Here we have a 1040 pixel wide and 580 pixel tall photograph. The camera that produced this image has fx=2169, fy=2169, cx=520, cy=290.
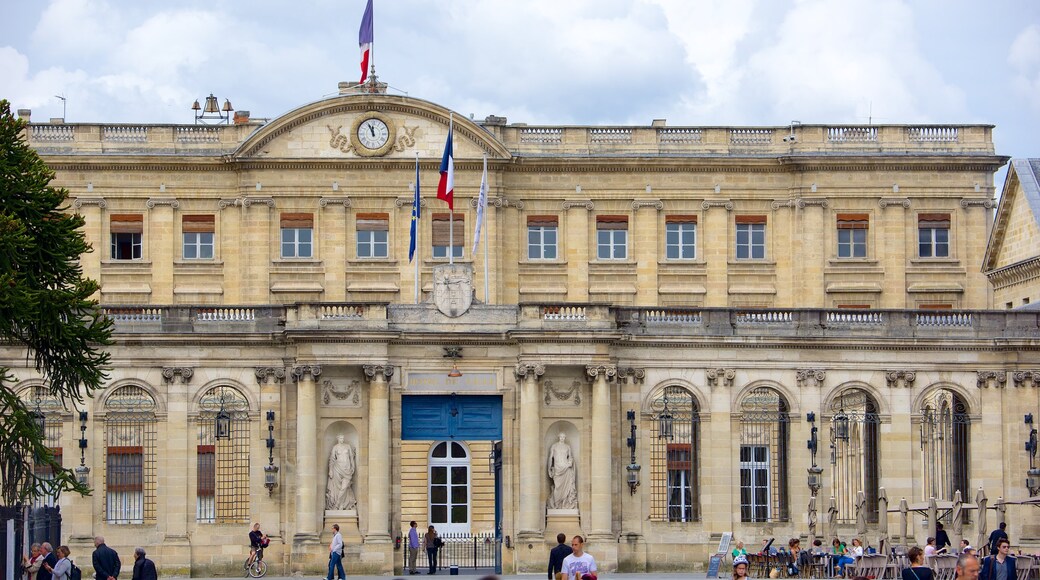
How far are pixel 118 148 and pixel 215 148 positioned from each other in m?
3.31

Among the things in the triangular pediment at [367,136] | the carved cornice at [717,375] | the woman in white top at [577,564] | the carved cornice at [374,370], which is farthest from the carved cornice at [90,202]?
the woman in white top at [577,564]

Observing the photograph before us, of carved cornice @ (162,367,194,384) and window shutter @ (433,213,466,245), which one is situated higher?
window shutter @ (433,213,466,245)

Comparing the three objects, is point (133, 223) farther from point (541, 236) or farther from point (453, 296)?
point (453, 296)

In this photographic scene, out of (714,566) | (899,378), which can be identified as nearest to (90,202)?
(899,378)

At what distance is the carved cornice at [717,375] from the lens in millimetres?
54656

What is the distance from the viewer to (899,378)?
5516 centimetres

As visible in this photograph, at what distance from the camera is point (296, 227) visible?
2881 inches

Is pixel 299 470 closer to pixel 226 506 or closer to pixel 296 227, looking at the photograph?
pixel 226 506

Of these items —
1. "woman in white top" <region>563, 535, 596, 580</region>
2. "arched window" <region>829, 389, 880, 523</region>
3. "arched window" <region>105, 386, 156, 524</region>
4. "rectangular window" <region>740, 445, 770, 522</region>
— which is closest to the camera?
"woman in white top" <region>563, 535, 596, 580</region>

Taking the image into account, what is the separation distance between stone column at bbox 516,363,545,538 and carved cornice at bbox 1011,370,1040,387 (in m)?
12.2

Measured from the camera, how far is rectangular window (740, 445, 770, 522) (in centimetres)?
5541

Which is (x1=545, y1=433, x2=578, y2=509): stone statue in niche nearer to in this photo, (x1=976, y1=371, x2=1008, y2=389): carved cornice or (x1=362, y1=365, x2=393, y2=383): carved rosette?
(x1=362, y1=365, x2=393, y2=383): carved rosette

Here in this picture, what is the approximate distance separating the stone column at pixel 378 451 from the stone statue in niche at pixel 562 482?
4050 millimetres

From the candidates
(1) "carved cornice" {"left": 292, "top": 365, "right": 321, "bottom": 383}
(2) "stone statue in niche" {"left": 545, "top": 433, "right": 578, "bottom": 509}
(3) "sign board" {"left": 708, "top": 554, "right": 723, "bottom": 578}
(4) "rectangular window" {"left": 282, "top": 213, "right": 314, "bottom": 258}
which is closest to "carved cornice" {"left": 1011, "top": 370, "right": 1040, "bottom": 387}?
(3) "sign board" {"left": 708, "top": 554, "right": 723, "bottom": 578}
